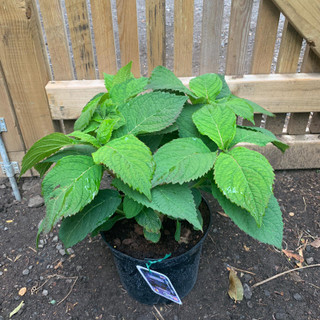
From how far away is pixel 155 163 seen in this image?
933 millimetres

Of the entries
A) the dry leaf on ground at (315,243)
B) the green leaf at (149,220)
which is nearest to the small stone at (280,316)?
the dry leaf on ground at (315,243)

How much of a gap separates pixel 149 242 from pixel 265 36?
1.48m

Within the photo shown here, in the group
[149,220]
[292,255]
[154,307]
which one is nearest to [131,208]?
[149,220]

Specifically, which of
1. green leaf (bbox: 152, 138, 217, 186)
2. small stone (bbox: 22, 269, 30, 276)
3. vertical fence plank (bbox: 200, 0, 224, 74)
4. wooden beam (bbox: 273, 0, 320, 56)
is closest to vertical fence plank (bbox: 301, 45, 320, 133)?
wooden beam (bbox: 273, 0, 320, 56)

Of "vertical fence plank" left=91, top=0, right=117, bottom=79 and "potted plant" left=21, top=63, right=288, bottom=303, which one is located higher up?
"vertical fence plank" left=91, top=0, right=117, bottom=79

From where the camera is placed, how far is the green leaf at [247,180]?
889mm

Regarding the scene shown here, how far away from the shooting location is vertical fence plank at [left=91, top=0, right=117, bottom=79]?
5.86ft

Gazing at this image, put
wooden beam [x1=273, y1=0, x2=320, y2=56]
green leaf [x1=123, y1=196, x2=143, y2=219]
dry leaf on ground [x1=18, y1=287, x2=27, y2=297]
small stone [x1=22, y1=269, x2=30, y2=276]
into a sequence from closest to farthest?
green leaf [x1=123, y1=196, x2=143, y2=219] → dry leaf on ground [x1=18, y1=287, x2=27, y2=297] → small stone [x1=22, y1=269, x2=30, y2=276] → wooden beam [x1=273, y1=0, x2=320, y2=56]

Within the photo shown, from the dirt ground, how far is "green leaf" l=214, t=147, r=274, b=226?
0.89 m

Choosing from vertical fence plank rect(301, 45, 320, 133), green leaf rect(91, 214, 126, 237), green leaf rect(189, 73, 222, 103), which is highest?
green leaf rect(189, 73, 222, 103)

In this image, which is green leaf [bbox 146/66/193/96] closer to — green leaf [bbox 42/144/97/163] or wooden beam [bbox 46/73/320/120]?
green leaf [bbox 42/144/97/163]

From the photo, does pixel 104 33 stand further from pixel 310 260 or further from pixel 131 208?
pixel 310 260

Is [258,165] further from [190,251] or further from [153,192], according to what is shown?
[190,251]

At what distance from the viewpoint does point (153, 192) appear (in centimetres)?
100
